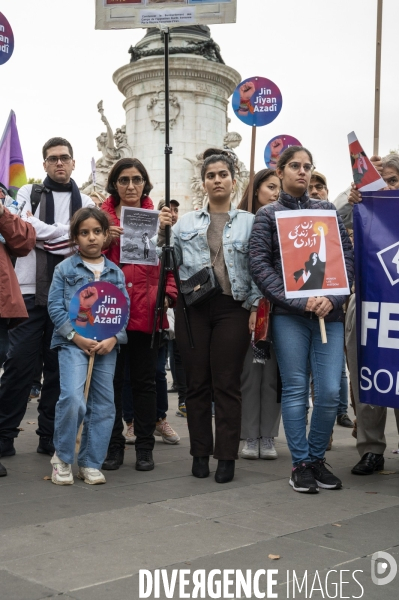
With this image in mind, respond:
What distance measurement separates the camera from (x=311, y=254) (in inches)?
216

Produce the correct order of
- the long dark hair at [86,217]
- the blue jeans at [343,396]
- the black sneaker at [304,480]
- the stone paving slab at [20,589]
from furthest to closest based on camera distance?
the blue jeans at [343,396] < the long dark hair at [86,217] < the black sneaker at [304,480] < the stone paving slab at [20,589]

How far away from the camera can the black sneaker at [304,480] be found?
523cm

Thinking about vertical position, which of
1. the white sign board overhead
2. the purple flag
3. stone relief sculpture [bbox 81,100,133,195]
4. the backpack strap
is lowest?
the backpack strap

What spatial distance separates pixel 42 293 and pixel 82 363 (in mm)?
893

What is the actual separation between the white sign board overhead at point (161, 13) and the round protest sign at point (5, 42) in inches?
61.8

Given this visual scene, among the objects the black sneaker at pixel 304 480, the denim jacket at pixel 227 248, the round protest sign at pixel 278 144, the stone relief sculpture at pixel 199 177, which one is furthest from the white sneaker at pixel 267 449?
the stone relief sculpture at pixel 199 177

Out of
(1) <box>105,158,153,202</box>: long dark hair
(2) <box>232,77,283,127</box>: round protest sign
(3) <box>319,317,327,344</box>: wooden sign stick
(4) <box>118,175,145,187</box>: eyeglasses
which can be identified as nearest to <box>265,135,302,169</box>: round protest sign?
(2) <box>232,77,283,127</box>: round protest sign

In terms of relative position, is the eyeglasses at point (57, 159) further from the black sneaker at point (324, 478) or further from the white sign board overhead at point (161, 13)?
the black sneaker at point (324, 478)

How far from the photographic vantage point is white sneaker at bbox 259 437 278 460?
6.47 m

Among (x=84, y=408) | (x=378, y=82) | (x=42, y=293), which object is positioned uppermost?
(x=378, y=82)

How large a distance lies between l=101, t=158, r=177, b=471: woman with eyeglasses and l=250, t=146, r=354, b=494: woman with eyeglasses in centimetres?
90

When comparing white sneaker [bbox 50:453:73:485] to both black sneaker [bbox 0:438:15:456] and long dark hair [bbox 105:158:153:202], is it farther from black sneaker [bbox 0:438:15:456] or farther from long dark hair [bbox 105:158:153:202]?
long dark hair [bbox 105:158:153:202]

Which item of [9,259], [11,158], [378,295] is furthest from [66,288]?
[11,158]

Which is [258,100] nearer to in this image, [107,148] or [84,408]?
[84,408]
